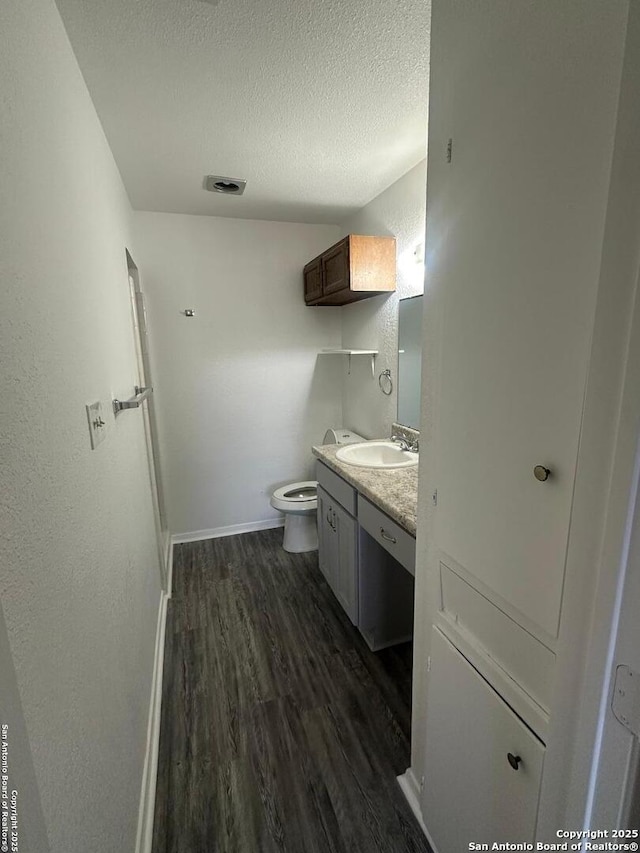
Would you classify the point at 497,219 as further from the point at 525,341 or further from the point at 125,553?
the point at 125,553

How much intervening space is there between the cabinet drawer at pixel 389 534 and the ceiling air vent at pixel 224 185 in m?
1.89

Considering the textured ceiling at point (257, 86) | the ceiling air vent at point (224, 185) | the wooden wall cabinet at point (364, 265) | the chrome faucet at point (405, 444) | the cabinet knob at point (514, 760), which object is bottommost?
the cabinet knob at point (514, 760)

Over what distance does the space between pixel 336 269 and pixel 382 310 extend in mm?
398

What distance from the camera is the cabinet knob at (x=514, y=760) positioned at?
800 mm

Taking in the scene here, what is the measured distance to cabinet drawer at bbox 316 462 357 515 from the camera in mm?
1893

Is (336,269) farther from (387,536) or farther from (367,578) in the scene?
(367,578)

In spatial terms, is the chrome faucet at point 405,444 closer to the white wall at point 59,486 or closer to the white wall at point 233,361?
the white wall at point 233,361

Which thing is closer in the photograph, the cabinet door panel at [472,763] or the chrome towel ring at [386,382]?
the cabinet door panel at [472,763]

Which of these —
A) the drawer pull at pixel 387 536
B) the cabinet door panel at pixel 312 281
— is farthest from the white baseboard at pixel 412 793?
the cabinet door panel at pixel 312 281

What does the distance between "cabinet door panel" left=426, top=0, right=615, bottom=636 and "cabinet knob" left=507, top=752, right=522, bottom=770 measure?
1.05 feet

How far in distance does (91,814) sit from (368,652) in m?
1.41

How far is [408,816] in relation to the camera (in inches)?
49.6

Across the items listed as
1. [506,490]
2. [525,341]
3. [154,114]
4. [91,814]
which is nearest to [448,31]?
[525,341]

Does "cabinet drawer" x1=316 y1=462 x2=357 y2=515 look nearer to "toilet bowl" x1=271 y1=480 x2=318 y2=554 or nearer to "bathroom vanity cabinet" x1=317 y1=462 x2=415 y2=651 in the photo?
"bathroom vanity cabinet" x1=317 y1=462 x2=415 y2=651
